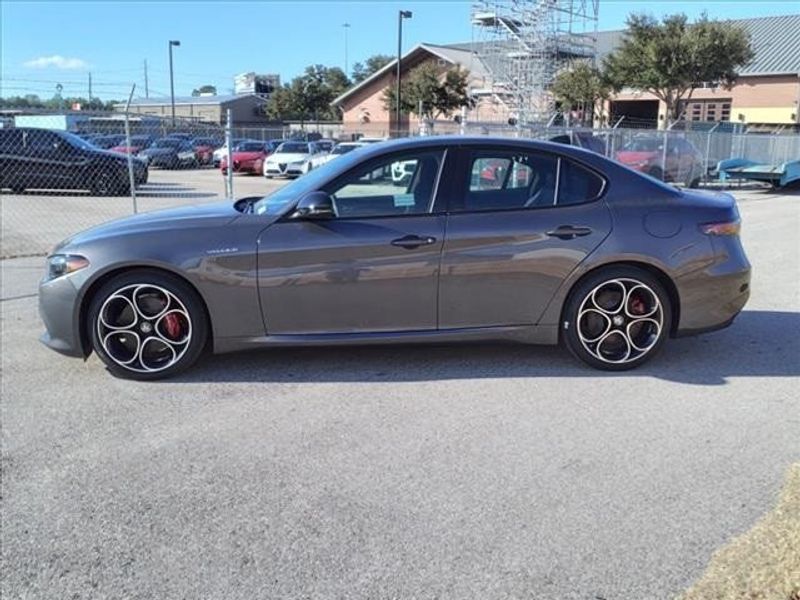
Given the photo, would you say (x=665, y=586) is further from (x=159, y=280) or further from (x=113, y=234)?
(x=113, y=234)

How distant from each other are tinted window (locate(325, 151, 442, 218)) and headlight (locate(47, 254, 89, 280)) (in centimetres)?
164

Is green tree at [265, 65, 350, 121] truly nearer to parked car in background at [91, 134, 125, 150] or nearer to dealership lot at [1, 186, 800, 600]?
parked car in background at [91, 134, 125, 150]

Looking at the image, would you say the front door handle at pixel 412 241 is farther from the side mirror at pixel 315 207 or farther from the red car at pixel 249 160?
the red car at pixel 249 160

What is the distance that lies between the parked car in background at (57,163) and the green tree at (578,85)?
2483cm

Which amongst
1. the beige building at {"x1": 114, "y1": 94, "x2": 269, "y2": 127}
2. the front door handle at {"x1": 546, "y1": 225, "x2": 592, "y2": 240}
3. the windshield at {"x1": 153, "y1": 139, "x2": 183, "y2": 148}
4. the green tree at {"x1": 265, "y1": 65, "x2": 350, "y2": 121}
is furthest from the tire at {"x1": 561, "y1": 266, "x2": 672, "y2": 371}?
the beige building at {"x1": 114, "y1": 94, "x2": 269, "y2": 127}

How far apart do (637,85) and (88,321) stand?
34913 mm

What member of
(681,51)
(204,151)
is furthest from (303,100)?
(681,51)

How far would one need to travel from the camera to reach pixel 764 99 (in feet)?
144

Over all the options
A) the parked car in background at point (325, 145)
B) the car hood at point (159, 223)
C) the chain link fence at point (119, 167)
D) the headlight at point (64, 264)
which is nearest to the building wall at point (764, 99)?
the chain link fence at point (119, 167)

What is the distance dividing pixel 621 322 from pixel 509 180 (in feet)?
4.00

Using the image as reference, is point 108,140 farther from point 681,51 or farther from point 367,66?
point 367,66

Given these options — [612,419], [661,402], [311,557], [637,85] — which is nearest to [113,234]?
[311,557]

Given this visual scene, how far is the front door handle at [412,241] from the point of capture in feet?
15.7

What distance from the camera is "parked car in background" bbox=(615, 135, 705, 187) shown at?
799 inches
